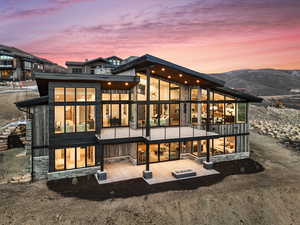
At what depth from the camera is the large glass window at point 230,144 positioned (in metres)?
17.6

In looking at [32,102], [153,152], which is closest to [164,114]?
[153,152]

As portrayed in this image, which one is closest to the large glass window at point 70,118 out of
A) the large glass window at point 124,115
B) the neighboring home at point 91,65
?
the large glass window at point 124,115

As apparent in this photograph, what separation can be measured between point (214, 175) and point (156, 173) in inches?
168

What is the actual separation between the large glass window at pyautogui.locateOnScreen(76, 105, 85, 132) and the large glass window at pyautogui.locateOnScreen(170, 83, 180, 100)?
803 centimetres

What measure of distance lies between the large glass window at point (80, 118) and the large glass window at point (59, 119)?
89cm

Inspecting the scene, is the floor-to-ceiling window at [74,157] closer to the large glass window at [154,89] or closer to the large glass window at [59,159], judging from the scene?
the large glass window at [59,159]

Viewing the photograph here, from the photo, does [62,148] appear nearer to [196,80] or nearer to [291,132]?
Answer: [196,80]

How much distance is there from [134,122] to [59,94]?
247 inches

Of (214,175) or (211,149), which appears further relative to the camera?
(211,149)

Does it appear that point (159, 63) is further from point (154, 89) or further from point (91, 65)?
point (91, 65)

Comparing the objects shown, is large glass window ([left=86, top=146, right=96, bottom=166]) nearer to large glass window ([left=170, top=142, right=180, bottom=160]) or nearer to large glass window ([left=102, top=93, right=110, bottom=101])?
large glass window ([left=102, top=93, right=110, bottom=101])

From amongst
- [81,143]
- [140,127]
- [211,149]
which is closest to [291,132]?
[211,149]

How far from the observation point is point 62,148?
12945 millimetres

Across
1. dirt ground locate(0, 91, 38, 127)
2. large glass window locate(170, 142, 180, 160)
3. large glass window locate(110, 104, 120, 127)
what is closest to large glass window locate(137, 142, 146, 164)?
large glass window locate(170, 142, 180, 160)
